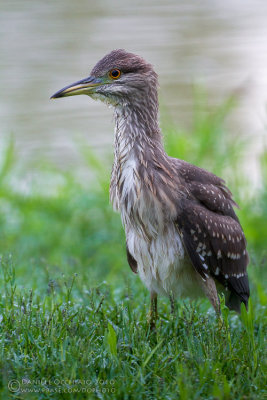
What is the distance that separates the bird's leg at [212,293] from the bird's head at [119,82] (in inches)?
59.2

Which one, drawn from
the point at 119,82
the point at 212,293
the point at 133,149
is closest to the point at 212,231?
the point at 212,293

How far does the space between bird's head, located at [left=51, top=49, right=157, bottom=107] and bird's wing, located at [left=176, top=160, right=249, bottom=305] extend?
2.32 feet

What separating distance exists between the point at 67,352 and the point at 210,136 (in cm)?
512

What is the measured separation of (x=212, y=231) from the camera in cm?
557

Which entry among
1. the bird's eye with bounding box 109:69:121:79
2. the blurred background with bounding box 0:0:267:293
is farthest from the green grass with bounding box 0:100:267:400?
the bird's eye with bounding box 109:69:121:79

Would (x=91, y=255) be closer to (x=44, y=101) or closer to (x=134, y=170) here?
(x=134, y=170)

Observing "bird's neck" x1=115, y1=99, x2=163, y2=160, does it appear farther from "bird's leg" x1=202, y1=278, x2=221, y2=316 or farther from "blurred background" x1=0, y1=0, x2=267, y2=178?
"blurred background" x1=0, y1=0, x2=267, y2=178

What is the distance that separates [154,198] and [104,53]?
31.0 ft

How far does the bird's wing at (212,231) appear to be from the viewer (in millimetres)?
5422

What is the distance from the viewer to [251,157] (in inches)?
434

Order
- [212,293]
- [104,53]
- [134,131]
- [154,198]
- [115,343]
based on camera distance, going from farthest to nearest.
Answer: [104,53], [212,293], [134,131], [154,198], [115,343]

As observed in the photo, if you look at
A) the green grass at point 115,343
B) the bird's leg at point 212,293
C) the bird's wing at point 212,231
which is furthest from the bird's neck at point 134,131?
the bird's leg at point 212,293

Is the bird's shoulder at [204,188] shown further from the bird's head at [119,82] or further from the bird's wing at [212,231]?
the bird's head at [119,82]

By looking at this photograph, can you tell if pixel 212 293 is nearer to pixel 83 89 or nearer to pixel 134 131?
pixel 134 131
